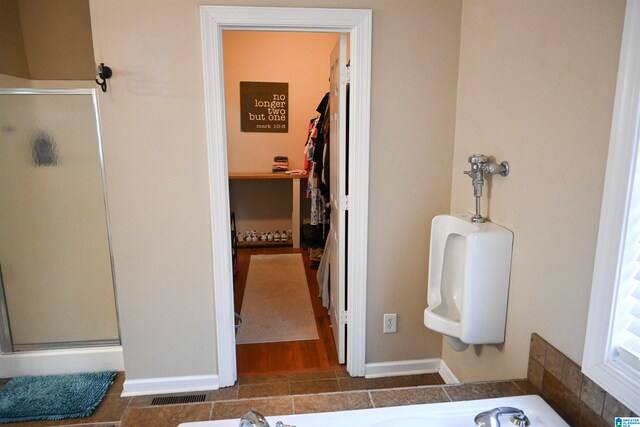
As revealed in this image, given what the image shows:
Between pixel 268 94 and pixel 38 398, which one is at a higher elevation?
pixel 268 94

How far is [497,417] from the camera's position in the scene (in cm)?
108

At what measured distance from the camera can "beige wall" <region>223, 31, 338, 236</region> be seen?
4695 millimetres

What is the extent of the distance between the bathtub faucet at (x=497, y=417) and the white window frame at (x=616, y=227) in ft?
0.78

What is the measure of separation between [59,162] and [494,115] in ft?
7.92

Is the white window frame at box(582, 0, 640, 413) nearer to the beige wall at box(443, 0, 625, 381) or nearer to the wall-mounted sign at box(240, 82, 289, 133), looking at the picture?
the beige wall at box(443, 0, 625, 381)

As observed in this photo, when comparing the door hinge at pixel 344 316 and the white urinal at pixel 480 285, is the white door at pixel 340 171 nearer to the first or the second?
the door hinge at pixel 344 316

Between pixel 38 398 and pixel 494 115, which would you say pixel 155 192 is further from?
pixel 494 115

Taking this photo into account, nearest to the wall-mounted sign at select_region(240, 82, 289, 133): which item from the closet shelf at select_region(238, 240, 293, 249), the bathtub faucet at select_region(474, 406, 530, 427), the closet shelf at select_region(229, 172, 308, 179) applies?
the closet shelf at select_region(229, 172, 308, 179)

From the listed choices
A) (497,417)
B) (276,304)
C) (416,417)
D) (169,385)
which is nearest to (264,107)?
(276,304)

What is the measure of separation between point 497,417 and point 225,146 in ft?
5.42

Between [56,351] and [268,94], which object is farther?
[268,94]

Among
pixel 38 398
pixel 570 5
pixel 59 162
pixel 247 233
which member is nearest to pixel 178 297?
pixel 38 398

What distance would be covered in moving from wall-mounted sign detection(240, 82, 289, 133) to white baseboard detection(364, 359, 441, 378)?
3.28 metres

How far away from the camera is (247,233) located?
5113 millimetres
